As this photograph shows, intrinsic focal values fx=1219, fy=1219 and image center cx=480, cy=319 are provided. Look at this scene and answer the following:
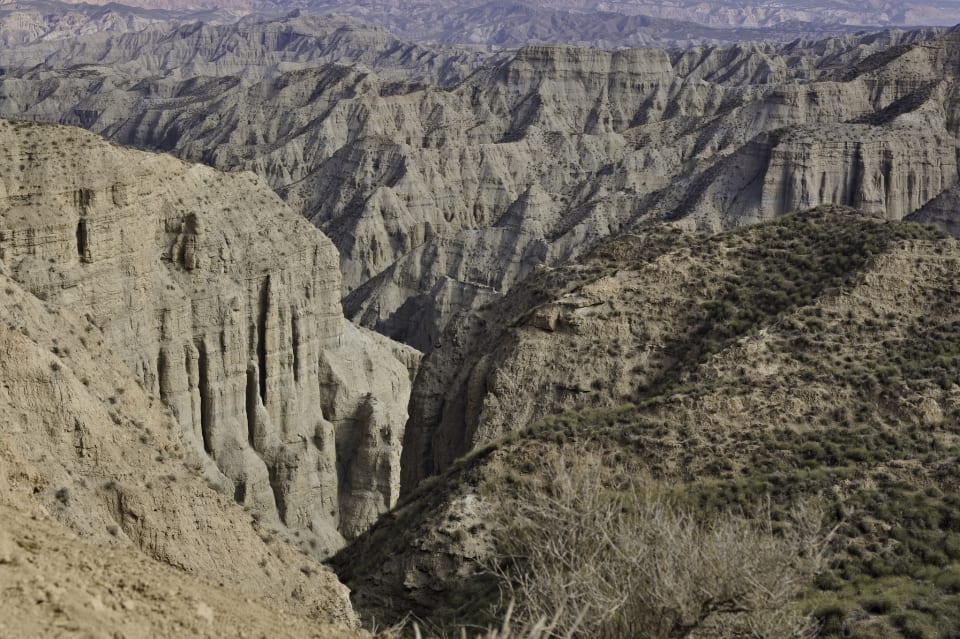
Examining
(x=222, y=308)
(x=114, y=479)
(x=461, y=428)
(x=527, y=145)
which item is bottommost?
(x=527, y=145)

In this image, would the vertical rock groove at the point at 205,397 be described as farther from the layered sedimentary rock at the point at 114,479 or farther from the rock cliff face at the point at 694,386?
the layered sedimentary rock at the point at 114,479

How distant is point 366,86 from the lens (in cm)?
15900

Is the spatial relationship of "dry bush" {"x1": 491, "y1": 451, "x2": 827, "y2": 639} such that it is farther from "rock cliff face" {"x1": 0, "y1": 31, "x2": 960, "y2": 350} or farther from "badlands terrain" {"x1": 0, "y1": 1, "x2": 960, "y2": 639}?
"rock cliff face" {"x1": 0, "y1": 31, "x2": 960, "y2": 350}

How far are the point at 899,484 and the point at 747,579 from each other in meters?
8.51

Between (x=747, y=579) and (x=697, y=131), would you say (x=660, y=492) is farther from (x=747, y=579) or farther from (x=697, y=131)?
(x=697, y=131)

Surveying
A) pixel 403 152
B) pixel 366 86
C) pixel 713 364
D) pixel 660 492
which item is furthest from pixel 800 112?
pixel 660 492

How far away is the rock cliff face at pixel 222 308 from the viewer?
33.1 m

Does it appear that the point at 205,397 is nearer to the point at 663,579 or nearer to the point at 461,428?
the point at 461,428

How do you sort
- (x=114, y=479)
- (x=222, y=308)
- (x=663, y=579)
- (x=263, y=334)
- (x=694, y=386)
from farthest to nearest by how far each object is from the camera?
(x=263, y=334) → (x=222, y=308) → (x=694, y=386) → (x=114, y=479) → (x=663, y=579)

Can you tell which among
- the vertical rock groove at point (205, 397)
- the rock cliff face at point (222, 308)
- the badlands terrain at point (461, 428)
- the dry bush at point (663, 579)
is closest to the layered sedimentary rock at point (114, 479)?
the badlands terrain at point (461, 428)

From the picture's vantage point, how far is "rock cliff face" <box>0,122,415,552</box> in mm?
33125

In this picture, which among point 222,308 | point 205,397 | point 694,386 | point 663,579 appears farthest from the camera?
point 222,308

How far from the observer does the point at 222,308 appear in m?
37.7

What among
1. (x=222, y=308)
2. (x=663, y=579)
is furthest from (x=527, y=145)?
(x=663, y=579)
